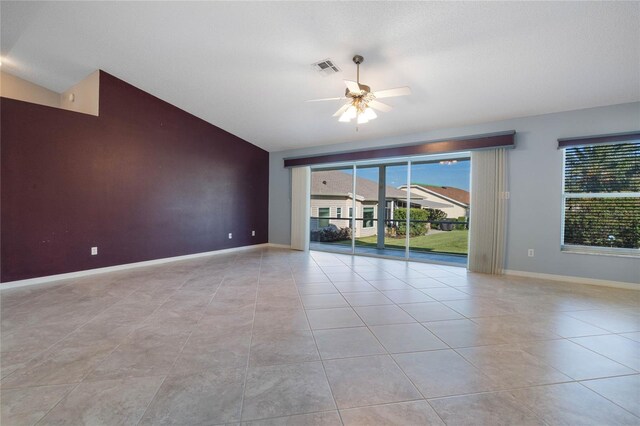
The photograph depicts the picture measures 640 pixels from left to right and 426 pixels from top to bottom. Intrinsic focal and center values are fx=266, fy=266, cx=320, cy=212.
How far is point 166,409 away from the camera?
1.52m

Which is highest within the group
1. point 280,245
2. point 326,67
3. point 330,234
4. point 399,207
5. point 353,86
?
point 326,67

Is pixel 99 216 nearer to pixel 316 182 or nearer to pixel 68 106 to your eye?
pixel 68 106

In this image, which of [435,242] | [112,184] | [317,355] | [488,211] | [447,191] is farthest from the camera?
[435,242]

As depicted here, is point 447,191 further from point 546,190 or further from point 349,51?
point 349,51

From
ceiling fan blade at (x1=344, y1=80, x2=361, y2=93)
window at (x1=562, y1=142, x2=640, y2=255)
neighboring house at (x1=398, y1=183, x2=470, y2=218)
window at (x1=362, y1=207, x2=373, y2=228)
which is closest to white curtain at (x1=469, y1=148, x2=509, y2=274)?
window at (x1=562, y1=142, x2=640, y2=255)

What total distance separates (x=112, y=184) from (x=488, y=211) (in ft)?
21.2

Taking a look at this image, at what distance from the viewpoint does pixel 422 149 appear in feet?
17.1

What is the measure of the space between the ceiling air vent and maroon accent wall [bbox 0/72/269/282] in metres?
3.34

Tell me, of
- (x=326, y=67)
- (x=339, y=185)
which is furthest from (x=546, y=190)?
(x=339, y=185)

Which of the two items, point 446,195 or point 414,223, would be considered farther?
point 446,195

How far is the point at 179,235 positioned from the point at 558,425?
582 cm

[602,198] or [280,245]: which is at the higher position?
[602,198]

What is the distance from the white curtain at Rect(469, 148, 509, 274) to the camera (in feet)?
15.0

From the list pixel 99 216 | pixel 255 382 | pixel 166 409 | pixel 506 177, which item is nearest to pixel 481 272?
pixel 506 177
